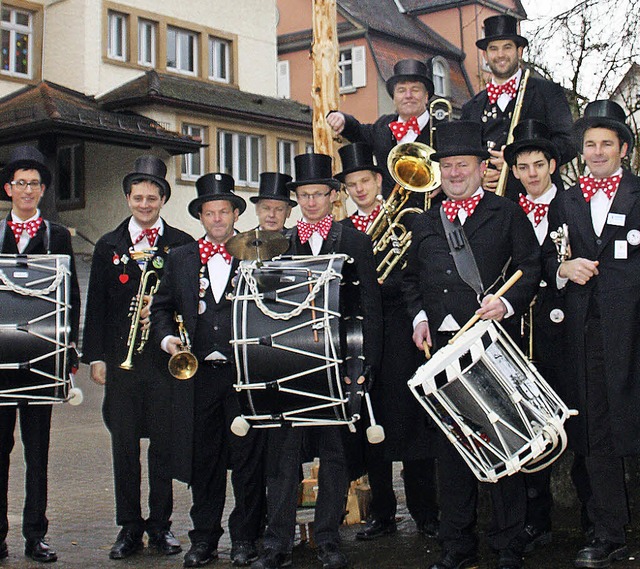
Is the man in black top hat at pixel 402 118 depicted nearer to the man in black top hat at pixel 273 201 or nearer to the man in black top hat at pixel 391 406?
the man in black top hat at pixel 391 406

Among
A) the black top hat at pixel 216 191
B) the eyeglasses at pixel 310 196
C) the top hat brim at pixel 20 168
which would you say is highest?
the top hat brim at pixel 20 168

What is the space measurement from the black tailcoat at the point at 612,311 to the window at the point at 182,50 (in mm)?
21011

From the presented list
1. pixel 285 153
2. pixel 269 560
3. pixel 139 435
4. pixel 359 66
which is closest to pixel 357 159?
pixel 139 435

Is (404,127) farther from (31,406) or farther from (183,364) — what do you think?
(31,406)

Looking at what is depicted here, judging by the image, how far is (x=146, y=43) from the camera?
2458 cm

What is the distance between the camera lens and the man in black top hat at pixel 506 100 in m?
6.17

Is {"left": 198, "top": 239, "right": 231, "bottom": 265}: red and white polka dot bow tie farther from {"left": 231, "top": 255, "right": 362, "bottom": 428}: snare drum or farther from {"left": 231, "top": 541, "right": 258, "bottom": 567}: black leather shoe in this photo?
{"left": 231, "top": 541, "right": 258, "bottom": 567}: black leather shoe

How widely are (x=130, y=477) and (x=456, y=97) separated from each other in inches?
1182

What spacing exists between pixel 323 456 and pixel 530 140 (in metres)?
2.08

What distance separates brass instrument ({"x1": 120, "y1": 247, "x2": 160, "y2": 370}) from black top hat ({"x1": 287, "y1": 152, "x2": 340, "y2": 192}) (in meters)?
1.06

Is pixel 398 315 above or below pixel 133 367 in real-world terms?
above

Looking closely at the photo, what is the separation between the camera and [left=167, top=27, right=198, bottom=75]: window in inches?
991

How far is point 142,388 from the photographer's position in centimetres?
621

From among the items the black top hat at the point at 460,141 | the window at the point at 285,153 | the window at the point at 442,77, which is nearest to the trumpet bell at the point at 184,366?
the black top hat at the point at 460,141
